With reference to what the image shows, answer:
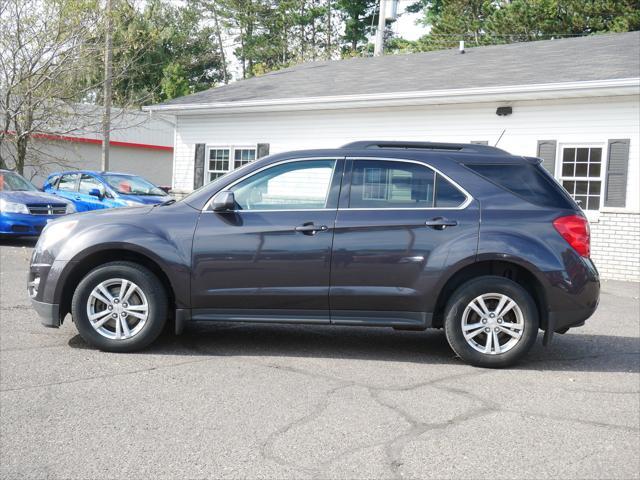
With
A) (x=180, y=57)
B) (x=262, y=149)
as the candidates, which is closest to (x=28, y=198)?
(x=262, y=149)

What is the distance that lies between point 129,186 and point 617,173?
1019 centimetres

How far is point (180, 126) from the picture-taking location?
64.7 feet

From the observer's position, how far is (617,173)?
13219mm

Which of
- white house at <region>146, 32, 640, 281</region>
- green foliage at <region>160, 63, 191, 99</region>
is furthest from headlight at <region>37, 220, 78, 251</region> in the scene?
green foliage at <region>160, 63, 191, 99</region>

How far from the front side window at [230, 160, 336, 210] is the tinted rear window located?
127 cm

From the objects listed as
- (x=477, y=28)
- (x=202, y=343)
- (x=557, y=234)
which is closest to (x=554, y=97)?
(x=557, y=234)

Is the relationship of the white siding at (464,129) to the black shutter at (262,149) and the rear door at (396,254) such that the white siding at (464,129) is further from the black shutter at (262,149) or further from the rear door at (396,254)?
the rear door at (396,254)

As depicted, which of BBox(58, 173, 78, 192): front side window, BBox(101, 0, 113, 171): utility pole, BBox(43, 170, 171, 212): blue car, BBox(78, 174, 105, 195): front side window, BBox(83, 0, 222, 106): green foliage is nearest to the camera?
BBox(43, 170, 171, 212): blue car

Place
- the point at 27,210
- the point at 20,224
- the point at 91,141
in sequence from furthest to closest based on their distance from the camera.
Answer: the point at 91,141 → the point at 27,210 → the point at 20,224

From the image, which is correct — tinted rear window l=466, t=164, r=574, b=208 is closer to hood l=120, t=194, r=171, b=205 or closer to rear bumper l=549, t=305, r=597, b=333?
rear bumper l=549, t=305, r=597, b=333

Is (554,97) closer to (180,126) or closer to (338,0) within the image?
(180,126)

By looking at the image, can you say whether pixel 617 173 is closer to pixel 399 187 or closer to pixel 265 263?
pixel 399 187

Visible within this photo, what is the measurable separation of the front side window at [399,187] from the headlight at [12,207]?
398 inches

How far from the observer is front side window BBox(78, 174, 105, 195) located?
1597cm
